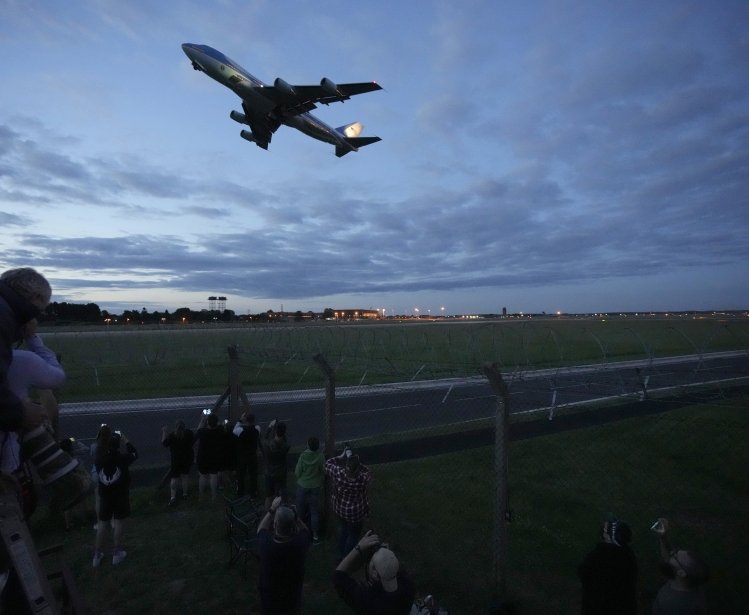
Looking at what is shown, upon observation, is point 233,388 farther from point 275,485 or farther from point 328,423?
point 328,423

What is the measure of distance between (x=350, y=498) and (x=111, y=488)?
3.18 m

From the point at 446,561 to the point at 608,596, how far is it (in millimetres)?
2634

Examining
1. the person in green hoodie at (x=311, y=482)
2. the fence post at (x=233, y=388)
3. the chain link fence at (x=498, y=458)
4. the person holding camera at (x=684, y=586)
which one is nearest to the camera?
the person holding camera at (x=684, y=586)

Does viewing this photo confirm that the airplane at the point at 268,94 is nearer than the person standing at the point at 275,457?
No

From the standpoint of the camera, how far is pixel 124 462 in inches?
245

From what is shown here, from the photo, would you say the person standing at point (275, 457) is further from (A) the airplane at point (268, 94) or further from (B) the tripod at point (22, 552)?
(A) the airplane at point (268, 94)

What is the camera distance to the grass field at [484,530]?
216 inches

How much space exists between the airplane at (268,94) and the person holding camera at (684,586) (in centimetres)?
1816

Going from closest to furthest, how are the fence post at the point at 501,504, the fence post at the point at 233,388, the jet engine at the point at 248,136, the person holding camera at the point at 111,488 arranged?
the fence post at the point at 501,504, the person holding camera at the point at 111,488, the fence post at the point at 233,388, the jet engine at the point at 248,136

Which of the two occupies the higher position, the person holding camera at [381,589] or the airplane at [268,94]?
the airplane at [268,94]

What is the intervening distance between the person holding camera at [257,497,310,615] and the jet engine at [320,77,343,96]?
56.5ft

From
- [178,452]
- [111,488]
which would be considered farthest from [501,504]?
[178,452]

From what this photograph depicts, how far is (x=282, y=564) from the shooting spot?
155 inches

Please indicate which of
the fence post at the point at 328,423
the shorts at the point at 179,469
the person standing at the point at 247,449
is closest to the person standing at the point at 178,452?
the shorts at the point at 179,469
